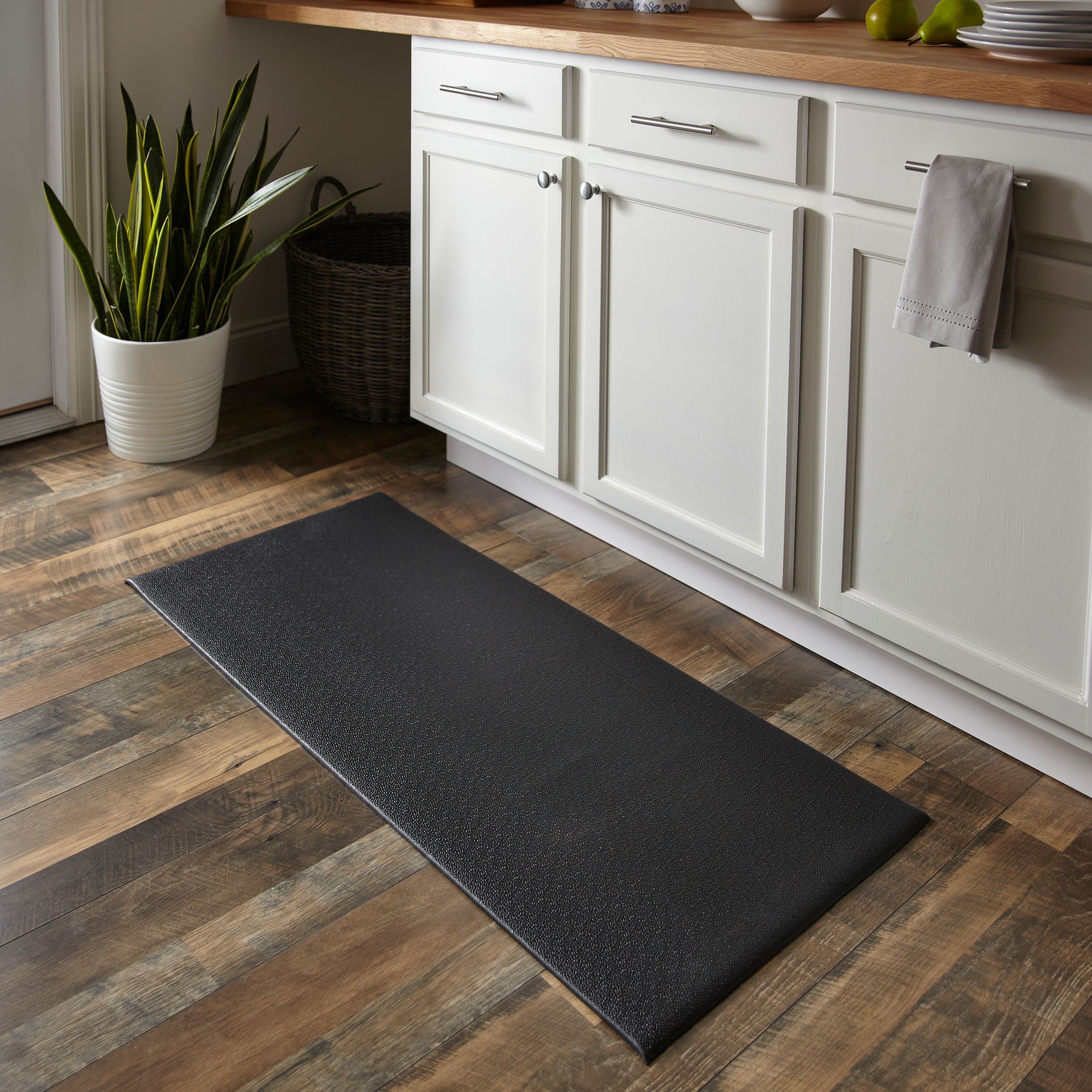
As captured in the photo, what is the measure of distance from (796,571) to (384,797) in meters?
0.77

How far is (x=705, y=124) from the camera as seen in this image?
70.8 inches

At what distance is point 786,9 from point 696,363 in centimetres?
72

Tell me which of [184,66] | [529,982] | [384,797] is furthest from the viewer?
[184,66]

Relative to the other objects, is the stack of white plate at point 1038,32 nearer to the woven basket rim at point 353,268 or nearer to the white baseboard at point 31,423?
the woven basket rim at point 353,268

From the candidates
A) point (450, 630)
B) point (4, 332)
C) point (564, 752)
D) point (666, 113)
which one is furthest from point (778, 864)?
point (4, 332)

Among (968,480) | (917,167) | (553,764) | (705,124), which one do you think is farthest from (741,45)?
(553,764)

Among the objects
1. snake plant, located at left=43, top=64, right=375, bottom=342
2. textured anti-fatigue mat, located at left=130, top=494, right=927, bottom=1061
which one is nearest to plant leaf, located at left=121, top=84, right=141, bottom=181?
snake plant, located at left=43, top=64, right=375, bottom=342

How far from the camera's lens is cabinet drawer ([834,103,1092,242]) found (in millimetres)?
1374

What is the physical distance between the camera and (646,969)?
138cm

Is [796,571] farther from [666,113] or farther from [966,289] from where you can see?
[666,113]

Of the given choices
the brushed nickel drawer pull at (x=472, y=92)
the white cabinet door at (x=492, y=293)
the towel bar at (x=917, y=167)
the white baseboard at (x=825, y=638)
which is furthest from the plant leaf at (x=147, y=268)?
the towel bar at (x=917, y=167)

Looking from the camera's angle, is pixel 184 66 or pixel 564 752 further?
pixel 184 66

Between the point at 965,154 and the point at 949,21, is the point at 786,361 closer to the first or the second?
the point at 965,154

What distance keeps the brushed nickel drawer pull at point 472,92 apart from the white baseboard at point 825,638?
0.73 meters
